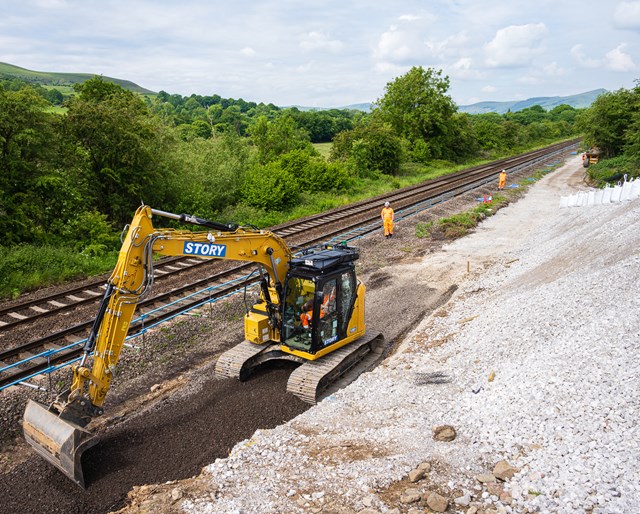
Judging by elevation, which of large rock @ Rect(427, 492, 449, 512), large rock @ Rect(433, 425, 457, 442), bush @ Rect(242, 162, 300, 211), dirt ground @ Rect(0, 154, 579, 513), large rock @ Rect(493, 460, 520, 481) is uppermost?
bush @ Rect(242, 162, 300, 211)

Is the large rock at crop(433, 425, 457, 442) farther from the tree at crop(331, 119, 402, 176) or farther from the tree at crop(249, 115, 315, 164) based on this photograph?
the tree at crop(331, 119, 402, 176)

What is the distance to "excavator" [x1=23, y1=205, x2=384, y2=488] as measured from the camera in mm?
7516

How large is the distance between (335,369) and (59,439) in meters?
5.26

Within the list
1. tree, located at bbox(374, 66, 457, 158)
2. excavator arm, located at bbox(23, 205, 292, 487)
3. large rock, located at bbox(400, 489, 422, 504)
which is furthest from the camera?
tree, located at bbox(374, 66, 457, 158)

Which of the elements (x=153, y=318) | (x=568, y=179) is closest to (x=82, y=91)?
(x=153, y=318)

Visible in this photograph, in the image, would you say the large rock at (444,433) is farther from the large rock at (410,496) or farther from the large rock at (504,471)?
the large rock at (410,496)

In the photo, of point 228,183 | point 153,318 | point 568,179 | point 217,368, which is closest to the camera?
point 217,368

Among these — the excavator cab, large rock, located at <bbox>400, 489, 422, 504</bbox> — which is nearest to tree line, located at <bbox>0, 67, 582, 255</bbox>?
the excavator cab

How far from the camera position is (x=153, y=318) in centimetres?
1312

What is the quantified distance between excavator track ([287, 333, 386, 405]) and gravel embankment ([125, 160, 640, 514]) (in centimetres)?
49

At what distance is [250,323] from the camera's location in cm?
1084

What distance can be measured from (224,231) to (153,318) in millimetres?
4802

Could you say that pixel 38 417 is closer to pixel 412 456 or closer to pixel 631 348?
pixel 412 456

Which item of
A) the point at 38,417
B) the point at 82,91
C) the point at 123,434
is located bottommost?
the point at 123,434
